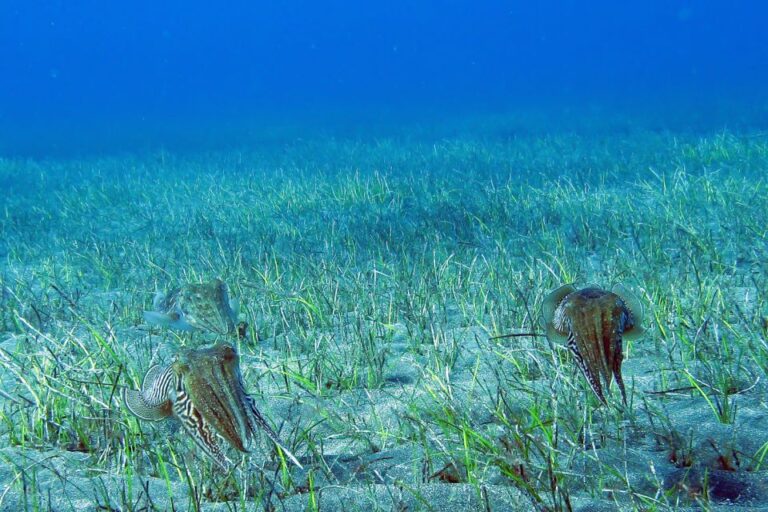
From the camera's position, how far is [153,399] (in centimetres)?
232

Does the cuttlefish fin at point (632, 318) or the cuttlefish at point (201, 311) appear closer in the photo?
the cuttlefish fin at point (632, 318)

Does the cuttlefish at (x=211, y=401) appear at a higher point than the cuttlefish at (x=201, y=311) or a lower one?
lower

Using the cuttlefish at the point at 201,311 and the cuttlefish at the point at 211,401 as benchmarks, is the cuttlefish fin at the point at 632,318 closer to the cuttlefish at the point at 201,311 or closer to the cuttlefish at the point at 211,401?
the cuttlefish at the point at 211,401

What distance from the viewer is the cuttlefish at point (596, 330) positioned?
2318 mm

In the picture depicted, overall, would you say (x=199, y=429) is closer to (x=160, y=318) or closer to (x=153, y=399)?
(x=153, y=399)

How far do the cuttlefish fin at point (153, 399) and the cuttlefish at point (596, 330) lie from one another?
1.45 meters

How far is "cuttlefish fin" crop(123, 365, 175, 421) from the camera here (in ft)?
7.47

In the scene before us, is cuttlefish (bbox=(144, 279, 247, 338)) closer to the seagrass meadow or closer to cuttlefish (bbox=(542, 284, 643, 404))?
the seagrass meadow

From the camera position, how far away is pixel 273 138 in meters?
29.0

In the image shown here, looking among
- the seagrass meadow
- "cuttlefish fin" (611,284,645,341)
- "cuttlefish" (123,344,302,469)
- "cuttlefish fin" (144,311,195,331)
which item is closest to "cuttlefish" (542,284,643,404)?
"cuttlefish fin" (611,284,645,341)

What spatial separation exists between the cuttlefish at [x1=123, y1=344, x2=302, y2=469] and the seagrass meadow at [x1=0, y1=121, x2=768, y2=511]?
198mm

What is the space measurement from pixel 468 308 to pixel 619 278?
1.22m

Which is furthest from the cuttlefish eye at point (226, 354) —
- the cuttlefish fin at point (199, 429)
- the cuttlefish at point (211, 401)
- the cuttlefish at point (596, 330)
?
the cuttlefish at point (596, 330)

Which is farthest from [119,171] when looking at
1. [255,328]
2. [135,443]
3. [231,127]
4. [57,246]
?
[231,127]
